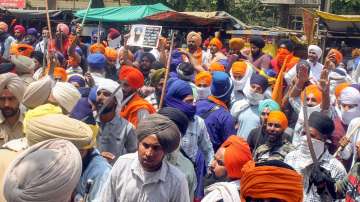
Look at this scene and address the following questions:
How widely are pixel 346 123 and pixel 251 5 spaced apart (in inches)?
990

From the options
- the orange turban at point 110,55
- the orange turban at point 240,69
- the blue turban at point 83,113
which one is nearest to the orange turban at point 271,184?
the blue turban at point 83,113

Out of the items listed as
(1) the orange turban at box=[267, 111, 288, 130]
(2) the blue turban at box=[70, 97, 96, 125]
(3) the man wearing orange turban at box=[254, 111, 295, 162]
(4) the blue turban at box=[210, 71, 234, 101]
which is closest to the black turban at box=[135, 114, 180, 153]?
(2) the blue turban at box=[70, 97, 96, 125]

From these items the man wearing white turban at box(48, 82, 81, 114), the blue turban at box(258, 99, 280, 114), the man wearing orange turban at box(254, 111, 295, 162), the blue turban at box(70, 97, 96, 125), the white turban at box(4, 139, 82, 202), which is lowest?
the man wearing orange turban at box(254, 111, 295, 162)

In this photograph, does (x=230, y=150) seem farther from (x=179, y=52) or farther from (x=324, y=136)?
(x=179, y=52)

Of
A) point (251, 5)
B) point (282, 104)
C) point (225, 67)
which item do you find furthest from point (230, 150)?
point (251, 5)

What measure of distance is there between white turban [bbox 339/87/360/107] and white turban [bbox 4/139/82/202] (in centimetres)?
454

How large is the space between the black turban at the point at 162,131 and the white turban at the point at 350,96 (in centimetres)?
326

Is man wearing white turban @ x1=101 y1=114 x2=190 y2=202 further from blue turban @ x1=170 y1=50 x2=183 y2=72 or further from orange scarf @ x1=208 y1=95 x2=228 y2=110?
blue turban @ x1=170 y1=50 x2=183 y2=72

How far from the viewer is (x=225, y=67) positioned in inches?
360

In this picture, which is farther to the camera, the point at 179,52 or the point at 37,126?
the point at 179,52

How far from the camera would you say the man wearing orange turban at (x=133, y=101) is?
575 centimetres

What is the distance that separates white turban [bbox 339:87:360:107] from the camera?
6.58m

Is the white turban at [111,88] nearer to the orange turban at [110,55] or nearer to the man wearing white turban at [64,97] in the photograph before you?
the man wearing white turban at [64,97]

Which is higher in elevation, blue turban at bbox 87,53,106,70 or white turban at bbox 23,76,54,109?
white turban at bbox 23,76,54,109
